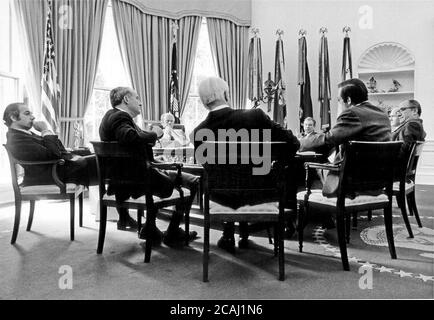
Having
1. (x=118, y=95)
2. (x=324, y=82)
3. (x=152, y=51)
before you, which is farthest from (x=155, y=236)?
(x=324, y=82)

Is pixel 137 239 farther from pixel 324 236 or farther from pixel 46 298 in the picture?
pixel 324 236

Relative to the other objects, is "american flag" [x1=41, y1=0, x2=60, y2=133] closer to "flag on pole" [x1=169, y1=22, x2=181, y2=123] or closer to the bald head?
"flag on pole" [x1=169, y1=22, x2=181, y2=123]

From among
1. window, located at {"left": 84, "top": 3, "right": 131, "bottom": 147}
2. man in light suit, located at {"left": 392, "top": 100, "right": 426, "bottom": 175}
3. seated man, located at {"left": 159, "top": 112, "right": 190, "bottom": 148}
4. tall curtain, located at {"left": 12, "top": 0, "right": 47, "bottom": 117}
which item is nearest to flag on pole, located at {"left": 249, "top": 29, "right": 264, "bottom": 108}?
seated man, located at {"left": 159, "top": 112, "right": 190, "bottom": 148}

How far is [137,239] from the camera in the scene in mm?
3182

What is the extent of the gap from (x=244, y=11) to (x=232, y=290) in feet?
20.6

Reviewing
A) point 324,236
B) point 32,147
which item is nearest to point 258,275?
point 324,236

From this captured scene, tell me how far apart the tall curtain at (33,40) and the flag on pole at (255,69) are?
3.50m

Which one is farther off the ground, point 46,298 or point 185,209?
point 185,209

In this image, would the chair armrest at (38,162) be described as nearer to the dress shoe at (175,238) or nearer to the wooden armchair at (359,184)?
the dress shoe at (175,238)

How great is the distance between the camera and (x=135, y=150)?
8.48 feet

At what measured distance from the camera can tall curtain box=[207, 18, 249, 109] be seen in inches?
276

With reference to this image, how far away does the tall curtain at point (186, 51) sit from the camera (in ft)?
22.0

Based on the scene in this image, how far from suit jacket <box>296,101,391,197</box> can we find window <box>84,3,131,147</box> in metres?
4.29

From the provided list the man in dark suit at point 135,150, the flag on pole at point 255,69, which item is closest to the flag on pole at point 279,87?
the flag on pole at point 255,69
